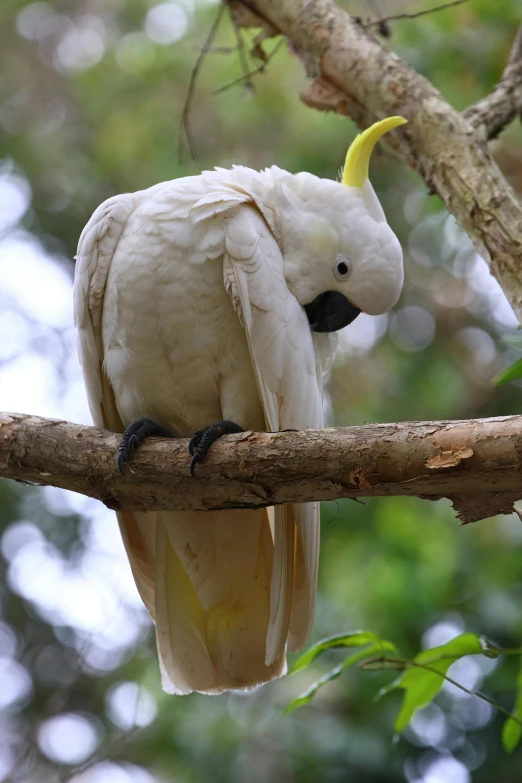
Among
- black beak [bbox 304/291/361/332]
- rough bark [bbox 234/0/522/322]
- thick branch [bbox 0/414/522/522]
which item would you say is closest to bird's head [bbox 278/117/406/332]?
black beak [bbox 304/291/361/332]

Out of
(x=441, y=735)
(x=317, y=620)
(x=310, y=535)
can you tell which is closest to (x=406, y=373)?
(x=317, y=620)

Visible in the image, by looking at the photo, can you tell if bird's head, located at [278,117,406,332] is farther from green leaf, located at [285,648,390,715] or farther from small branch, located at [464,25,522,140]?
green leaf, located at [285,648,390,715]

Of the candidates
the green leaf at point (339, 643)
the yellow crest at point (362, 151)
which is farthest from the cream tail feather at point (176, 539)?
the yellow crest at point (362, 151)

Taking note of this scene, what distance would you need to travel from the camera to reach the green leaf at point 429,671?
2.06 meters

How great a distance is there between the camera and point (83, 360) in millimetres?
2562

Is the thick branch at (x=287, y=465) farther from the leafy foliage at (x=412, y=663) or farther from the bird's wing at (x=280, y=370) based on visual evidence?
the leafy foliage at (x=412, y=663)

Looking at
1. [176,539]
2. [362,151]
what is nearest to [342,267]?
[362,151]

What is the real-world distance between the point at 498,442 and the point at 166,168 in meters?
4.05

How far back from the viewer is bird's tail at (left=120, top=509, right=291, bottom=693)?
8.44 feet

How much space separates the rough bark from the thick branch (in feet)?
2.52

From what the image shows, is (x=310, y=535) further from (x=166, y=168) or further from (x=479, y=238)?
(x=166, y=168)

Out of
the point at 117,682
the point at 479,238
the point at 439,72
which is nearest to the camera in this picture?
the point at 479,238

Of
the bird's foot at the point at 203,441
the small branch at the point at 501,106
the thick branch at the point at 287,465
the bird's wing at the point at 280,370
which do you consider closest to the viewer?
the thick branch at the point at 287,465

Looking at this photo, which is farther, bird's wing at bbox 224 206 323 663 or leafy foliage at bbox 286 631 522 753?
bird's wing at bbox 224 206 323 663
